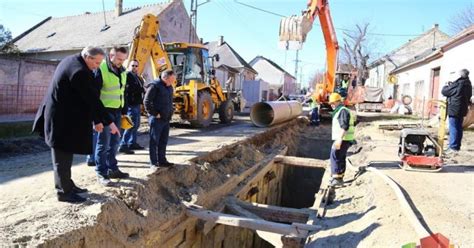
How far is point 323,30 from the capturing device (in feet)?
49.7

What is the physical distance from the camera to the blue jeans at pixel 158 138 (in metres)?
6.02

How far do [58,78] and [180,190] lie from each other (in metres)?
2.90

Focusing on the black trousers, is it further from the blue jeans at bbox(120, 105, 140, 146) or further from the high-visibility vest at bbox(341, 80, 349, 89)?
the high-visibility vest at bbox(341, 80, 349, 89)

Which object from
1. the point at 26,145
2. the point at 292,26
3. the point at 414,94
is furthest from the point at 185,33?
the point at 26,145

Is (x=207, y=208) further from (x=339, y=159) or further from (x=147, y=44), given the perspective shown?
(x=147, y=44)

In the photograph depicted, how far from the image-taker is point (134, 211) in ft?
17.1

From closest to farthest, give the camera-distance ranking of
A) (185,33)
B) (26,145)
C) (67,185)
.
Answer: (67,185) < (26,145) < (185,33)

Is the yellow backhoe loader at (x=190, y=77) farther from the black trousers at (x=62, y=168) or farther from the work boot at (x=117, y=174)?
the black trousers at (x=62, y=168)

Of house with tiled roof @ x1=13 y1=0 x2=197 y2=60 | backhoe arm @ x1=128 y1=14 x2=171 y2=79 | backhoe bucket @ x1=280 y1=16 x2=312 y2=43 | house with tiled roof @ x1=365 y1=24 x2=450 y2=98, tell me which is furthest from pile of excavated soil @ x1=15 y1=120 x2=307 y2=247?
house with tiled roof @ x1=365 y1=24 x2=450 y2=98

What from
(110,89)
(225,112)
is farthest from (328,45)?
(110,89)

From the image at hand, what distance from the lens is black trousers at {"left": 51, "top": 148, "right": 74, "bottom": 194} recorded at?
14.3 ft

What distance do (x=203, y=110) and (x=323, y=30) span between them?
606cm

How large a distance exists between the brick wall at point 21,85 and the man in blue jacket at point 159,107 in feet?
32.3

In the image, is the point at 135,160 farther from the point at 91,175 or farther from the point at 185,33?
the point at 185,33
